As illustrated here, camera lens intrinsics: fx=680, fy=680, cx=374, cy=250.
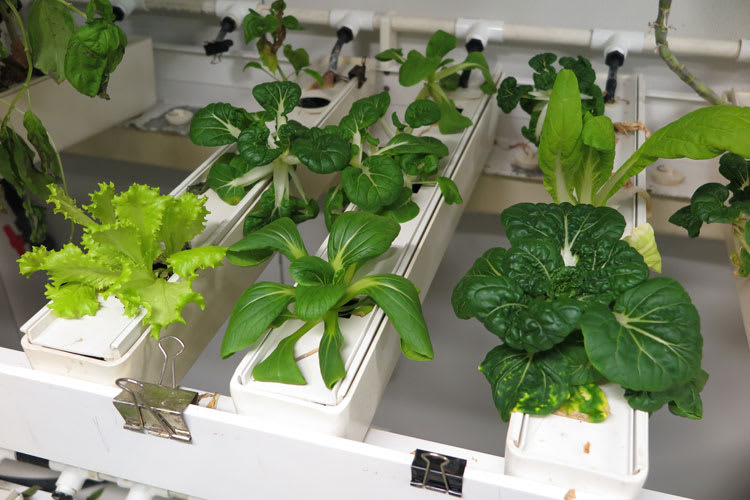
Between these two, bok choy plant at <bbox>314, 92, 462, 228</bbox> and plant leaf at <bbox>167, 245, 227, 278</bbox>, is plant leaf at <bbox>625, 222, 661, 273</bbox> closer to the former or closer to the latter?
bok choy plant at <bbox>314, 92, 462, 228</bbox>

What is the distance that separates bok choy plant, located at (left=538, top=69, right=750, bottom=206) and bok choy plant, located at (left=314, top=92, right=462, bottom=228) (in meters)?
0.14

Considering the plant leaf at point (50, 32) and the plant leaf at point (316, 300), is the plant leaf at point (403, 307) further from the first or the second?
the plant leaf at point (50, 32)

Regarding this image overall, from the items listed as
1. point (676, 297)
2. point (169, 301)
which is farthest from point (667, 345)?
point (169, 301)

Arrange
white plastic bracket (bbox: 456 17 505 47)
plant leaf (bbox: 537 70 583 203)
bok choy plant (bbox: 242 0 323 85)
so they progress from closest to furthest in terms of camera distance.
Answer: plant leaf (bbox: 537 70 583 203)
bok choy plant (bbox: 242 0 323 85)
white plastic bracket (bbox: 456 17 505 47)

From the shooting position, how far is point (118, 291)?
73cm

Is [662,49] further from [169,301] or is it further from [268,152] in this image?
[169,301]

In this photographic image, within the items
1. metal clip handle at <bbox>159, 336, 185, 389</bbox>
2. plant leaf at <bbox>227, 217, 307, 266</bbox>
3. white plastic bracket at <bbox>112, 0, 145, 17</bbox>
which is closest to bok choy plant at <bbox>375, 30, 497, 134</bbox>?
plant leaf at <bbox>227, 217, 307, 266</bbox>

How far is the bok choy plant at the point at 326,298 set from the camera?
26.0 inches

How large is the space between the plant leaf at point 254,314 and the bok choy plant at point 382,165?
18cm

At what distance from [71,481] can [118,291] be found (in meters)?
0.24

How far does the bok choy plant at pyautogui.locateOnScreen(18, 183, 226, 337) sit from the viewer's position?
72 cm

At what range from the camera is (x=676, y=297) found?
65 centimetres

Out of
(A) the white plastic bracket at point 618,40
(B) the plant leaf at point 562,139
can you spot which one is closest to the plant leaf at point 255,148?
(B) the plant leaf at point 562,139

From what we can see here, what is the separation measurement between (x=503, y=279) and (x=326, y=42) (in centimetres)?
A: 104
